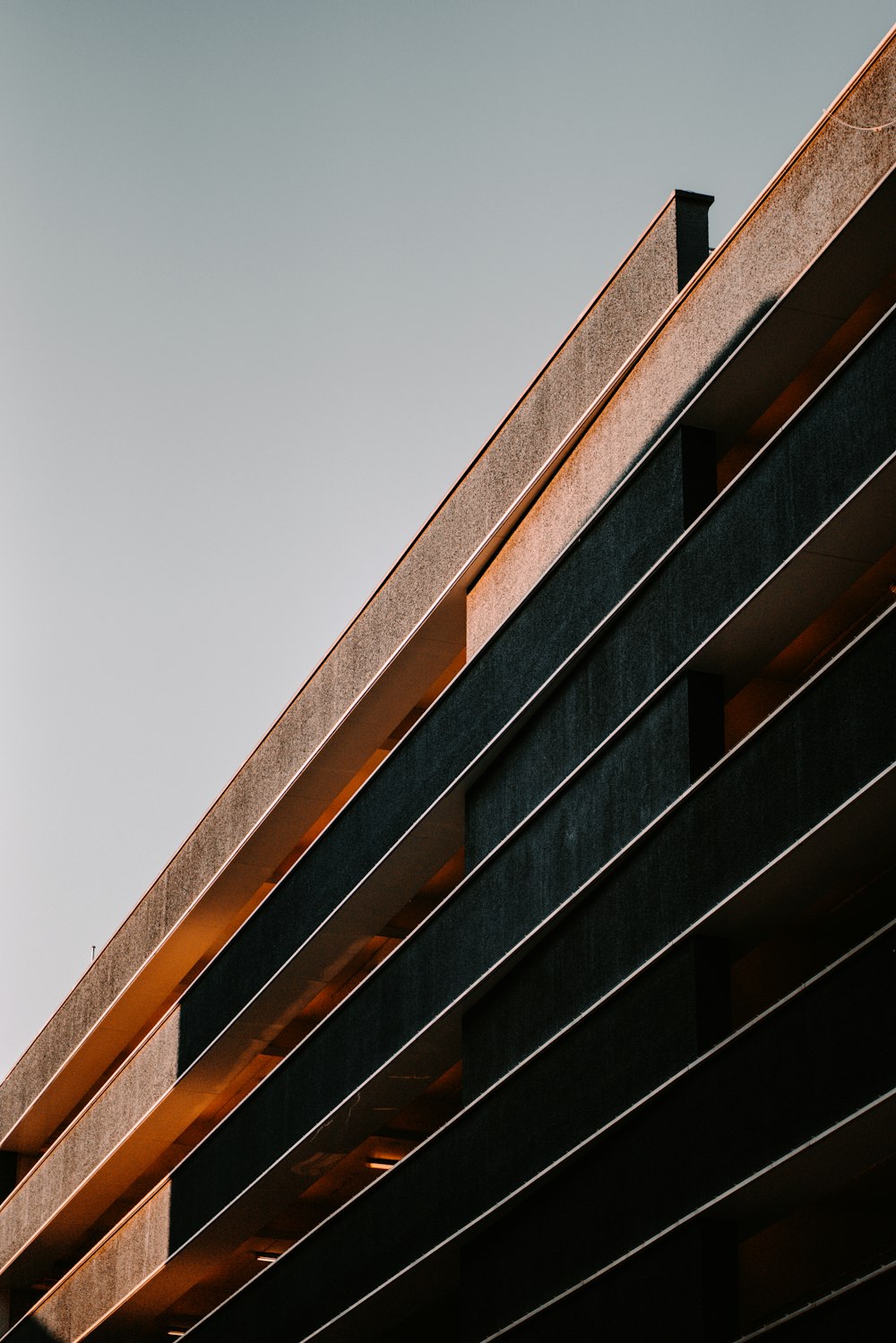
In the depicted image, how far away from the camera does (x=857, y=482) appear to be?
1619 centimetres

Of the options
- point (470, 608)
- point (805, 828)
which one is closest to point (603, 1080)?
point (805, 828)

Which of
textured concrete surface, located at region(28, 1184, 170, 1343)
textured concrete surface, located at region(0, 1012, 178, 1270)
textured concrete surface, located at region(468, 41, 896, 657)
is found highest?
textured concrete surface, located at region(468, 41, 896, 657)

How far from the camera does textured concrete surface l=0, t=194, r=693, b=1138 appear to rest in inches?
822

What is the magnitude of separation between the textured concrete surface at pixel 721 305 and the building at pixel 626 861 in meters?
0.05

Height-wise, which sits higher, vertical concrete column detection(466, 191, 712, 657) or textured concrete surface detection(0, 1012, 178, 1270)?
vertical concrete column detection(466, 191, 712, 657)

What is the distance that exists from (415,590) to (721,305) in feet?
24.8

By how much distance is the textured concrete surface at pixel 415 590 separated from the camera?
68.5 ft

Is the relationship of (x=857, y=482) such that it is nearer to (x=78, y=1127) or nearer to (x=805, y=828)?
(x=805, y=828)

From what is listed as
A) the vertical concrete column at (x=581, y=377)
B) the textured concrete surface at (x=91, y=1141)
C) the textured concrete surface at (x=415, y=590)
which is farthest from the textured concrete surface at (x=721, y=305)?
the textured concrete surface at (x=91, y=1141)

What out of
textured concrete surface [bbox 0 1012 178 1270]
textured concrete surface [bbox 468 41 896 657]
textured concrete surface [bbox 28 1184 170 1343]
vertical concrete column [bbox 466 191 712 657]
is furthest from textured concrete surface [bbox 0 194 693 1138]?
textured concrete surface [bbox 28 1184 170 1343]

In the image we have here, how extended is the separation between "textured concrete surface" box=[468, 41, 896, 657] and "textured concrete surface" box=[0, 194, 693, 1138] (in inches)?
22.2

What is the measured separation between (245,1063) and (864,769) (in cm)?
1741

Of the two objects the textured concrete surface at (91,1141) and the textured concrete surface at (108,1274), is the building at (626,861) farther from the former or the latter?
the textured concrete surface at (91,1141)

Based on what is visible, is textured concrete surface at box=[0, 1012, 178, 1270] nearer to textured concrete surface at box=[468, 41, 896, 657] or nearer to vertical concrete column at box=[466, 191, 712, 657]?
vertical concrete column at box=[466, 191, 712, 657]
